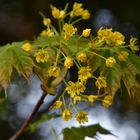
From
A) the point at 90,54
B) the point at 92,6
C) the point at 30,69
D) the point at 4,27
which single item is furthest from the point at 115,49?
the point at 4,27

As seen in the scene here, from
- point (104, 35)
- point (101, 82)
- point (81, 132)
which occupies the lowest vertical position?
point (81, 132)

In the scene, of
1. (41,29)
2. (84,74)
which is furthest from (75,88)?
(41,29)

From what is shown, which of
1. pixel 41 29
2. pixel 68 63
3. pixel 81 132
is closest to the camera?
pixel 68 63

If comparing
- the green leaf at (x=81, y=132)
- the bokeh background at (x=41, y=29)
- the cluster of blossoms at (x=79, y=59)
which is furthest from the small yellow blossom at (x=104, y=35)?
the bokeh background at (x=41, y=29)

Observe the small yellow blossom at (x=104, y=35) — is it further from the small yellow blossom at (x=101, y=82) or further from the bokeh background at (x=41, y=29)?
the bokeh background at (x=41, y=29)

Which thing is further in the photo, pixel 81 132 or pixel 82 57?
pixel 81 132

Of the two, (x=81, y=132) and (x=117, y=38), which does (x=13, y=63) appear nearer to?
(x=117, y=38)

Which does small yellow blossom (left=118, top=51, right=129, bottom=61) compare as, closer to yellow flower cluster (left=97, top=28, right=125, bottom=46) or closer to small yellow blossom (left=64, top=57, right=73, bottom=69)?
yellow flower cluster (left=97, top=28, right=125, bottom=46)

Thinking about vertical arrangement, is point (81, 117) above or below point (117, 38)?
below
